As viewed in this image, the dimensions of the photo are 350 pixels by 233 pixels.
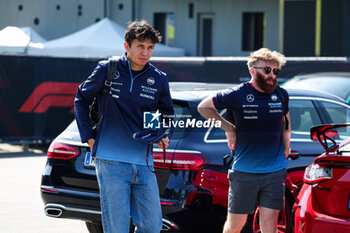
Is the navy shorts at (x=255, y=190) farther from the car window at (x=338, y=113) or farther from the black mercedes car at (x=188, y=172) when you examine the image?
the car window at (x=338, y=113)

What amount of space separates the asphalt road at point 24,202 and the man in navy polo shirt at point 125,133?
295 cm

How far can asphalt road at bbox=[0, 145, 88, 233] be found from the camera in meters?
A: 7.54

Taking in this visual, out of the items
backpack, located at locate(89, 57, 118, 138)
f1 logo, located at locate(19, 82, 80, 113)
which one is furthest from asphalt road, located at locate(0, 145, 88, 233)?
backpack, located at locate(89, 57, 118, 138)

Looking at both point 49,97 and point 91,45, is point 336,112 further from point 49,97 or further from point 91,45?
point 91,45

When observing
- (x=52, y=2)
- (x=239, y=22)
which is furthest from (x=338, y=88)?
(x=52, y=2)

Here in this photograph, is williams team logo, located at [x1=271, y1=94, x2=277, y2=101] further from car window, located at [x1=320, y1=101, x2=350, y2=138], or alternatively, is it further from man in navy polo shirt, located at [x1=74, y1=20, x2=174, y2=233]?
car window, located at [x1=320, y1=101, x2=350, y2=138]

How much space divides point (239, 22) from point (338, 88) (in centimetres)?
1775

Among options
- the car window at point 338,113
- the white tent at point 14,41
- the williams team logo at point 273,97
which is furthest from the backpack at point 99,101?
the white tent at point 14,41

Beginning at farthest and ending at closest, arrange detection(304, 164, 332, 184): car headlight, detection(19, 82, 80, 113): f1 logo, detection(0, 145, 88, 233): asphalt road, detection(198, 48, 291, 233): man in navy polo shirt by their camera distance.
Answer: detection(19, 82, 80, 113): f1 logo, detection(0, 145, 88, 233): asphalt road, detection(198, 48, 291, 233): man in navy polo shirt, detection(304, 164, 332, 184): car headlight

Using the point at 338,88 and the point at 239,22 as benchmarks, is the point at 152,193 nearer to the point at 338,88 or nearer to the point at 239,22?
the point at 338,88

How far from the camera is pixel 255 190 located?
5.00m

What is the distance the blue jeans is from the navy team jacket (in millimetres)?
65

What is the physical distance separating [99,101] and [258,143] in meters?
1.16

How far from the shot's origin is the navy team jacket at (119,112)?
4555 millimetres
